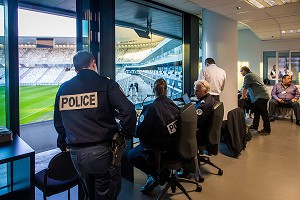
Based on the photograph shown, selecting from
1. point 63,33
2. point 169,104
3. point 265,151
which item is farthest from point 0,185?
point 265,151

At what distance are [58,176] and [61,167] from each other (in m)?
0.08

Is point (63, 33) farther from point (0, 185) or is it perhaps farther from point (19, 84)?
point (0, 185)

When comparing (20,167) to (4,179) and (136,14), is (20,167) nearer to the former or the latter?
(4,179)

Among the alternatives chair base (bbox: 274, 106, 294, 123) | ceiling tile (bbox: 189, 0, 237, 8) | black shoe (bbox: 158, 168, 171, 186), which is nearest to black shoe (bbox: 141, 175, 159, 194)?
black shoe (bbox: 158, 168, 171, 186)

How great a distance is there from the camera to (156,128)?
2.43m

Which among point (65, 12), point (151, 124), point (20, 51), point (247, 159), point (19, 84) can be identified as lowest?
point (247, 159)

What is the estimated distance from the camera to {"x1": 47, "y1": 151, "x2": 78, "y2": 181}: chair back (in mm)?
1886

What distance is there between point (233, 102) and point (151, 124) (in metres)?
3.73

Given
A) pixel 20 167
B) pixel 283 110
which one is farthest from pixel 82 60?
pixel 283 110

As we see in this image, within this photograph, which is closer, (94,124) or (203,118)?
(94,124)

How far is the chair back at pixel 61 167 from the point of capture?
6.19 ft

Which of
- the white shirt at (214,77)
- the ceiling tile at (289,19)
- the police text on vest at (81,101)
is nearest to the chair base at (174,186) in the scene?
the police text on vest at (81,101)

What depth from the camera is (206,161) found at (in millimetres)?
3439

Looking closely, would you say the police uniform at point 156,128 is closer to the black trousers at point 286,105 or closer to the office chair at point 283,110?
the black trousers at point 286,105
